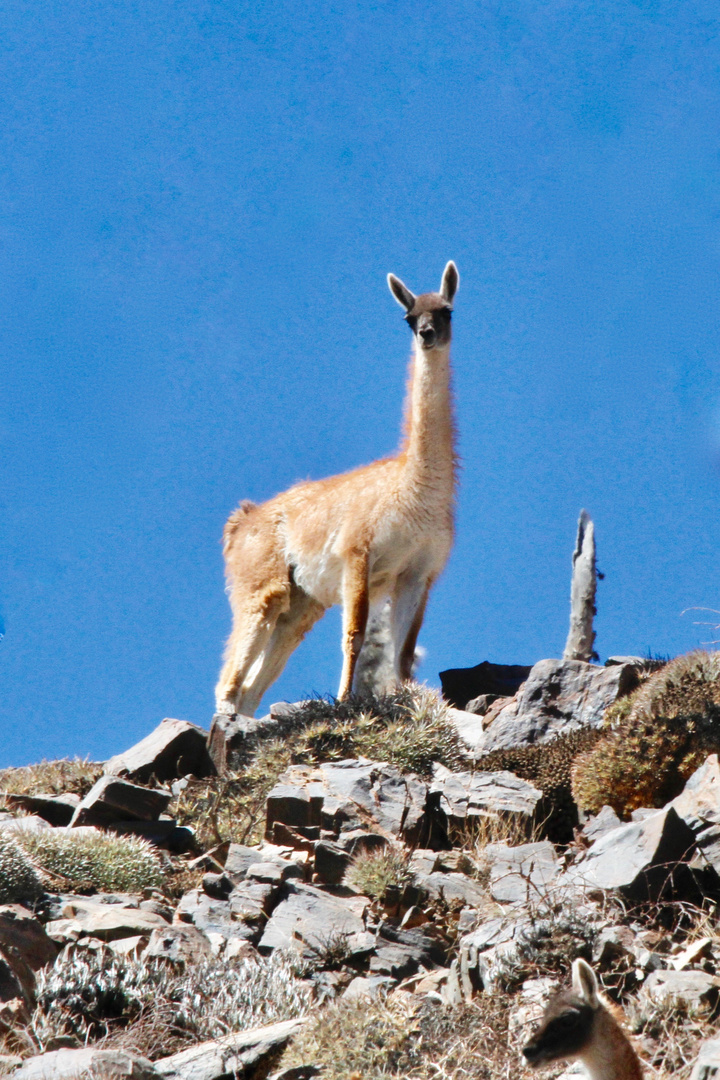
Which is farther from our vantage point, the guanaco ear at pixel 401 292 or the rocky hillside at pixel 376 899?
the guanaco ear at pixel 401 292

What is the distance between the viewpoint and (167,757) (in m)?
11.5

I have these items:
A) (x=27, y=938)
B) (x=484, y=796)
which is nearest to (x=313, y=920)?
(x=27, y=938)

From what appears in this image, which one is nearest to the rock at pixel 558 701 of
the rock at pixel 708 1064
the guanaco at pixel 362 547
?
the guanaco at pixel 362 547

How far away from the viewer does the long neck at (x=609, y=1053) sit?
5.23 m

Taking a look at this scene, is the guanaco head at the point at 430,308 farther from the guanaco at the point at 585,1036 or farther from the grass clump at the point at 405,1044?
the guanaco at the point at 585,1036

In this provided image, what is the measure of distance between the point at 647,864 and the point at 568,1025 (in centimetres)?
212

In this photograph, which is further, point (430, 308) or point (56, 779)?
point (430, 308)

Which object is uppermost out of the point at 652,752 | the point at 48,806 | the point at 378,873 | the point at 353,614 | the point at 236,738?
the point at 353,614

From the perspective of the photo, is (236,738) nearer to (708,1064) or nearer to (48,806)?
(48,806)

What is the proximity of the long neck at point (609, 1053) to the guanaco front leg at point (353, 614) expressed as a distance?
753cm

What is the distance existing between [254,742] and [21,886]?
12.9 feet

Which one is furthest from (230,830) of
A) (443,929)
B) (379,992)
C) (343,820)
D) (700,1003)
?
(700,1003)

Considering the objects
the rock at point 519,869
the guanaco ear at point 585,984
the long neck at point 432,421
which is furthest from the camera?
the long neck at point 432,421

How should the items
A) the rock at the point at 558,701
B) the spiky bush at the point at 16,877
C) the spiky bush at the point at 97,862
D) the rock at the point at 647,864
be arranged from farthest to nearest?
1. the rock at the point at 558,701
2. the spiky bush at the point at 97,862
3. the spiky bush at the point at 16,877
4. the rock at the point at 647,864
